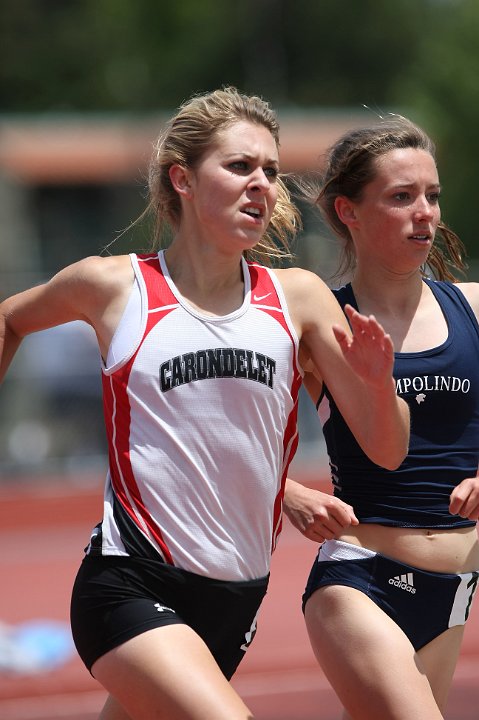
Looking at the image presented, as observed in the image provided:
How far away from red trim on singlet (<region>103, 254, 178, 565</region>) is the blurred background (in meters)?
1.37

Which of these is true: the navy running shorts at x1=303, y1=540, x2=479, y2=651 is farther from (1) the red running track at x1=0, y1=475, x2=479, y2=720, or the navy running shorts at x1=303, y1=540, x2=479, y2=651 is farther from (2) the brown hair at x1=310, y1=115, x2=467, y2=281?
(1) the red running track at x1=0, y1=475, x2=479, y2=720

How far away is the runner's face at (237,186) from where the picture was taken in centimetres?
346

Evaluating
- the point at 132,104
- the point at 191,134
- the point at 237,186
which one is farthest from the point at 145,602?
the point at 132,104

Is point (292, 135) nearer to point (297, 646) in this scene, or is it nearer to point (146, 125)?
point (146, 125)

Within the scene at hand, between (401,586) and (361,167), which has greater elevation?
(361,167)

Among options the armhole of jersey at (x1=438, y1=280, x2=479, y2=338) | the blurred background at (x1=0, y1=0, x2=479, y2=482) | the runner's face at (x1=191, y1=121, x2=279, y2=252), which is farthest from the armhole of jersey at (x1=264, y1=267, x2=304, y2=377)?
the blurred background at (x1=0, y1=0, x2=479, y2=482)

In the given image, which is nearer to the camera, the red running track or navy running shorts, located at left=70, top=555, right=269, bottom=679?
navy running shorts, located at left=70, top=555, right=269, bottom=679

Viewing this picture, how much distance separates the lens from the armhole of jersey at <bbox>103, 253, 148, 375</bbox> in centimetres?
336

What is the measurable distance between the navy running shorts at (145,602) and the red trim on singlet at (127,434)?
8 centimetres

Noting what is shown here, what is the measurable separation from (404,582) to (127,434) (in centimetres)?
96

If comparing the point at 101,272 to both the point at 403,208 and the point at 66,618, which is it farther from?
the point at 66,618

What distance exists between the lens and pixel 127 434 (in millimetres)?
3387

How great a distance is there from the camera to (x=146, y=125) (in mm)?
25141

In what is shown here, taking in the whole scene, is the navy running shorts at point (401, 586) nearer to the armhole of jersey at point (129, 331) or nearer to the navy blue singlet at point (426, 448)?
the navy blue singlet at point (426, 448)
